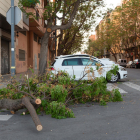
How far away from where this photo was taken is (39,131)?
3695 millimetres

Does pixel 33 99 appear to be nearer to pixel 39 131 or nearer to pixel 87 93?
pixel 39 131

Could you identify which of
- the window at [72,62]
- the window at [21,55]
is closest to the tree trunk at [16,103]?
the window at [72,62]

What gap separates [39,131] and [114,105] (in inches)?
115

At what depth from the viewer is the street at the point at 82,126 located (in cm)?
346

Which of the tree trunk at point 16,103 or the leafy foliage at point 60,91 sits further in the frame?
the leafy foliage at point 60,91

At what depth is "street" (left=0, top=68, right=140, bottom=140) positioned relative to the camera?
3.46m

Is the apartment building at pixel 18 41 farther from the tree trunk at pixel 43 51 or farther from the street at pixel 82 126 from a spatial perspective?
the street at pixel 82 126

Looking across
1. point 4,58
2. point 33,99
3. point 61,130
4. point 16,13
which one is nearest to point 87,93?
point 33,99

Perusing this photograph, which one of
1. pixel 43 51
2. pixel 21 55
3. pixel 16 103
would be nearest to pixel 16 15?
pixel 16 103

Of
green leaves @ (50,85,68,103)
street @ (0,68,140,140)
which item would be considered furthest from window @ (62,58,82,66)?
green leaves @ (50,85,68,103)

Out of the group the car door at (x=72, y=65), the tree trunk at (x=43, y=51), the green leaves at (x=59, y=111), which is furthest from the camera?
the tree trunk at (x=43, y=51)

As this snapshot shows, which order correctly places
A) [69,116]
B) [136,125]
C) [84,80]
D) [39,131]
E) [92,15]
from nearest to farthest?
[39,131]
[136,125]
[69,116]
[84,80]
[92,15]

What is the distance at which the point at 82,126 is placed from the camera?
13.1 ft

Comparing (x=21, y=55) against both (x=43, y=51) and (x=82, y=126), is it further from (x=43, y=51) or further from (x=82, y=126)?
(x=82, y=126)
